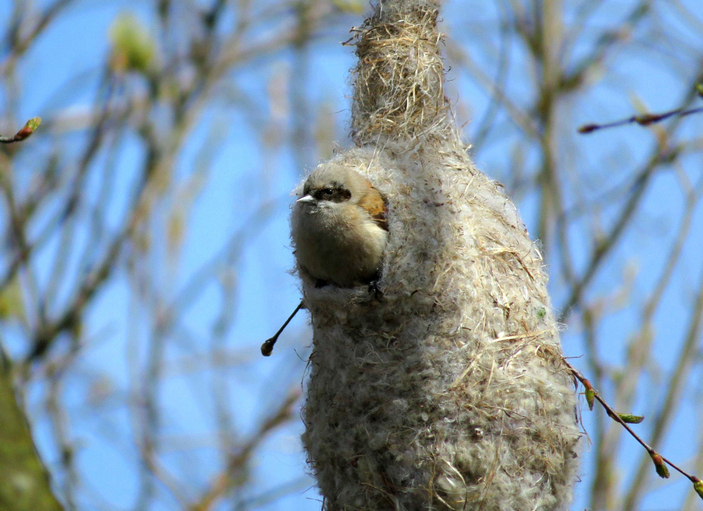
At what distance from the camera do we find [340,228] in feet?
8.68

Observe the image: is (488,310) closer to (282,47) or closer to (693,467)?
(693,467)

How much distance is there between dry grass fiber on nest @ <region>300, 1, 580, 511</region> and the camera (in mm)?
2314

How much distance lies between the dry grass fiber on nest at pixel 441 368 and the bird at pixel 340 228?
0.20 ft

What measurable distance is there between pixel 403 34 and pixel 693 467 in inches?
126

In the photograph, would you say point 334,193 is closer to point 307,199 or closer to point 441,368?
point 307,199

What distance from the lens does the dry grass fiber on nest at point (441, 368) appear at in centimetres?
231

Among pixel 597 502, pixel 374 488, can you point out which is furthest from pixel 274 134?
pixel 374 488

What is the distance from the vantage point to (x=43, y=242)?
435cm

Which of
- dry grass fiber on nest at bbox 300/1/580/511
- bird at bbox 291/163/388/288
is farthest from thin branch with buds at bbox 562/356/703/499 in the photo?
bird at bbox 291/163/388/288

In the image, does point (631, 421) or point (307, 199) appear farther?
point (307, 199)

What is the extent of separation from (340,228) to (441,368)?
639 millimetres

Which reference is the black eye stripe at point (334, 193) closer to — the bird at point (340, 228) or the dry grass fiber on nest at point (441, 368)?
the bird at point (340, 228)

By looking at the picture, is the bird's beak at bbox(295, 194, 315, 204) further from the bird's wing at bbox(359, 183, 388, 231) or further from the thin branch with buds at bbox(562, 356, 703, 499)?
the thin branch with buds at bbox(562, 356, 703, 499)

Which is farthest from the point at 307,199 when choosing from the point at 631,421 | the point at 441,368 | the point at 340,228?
the point at 631,421
